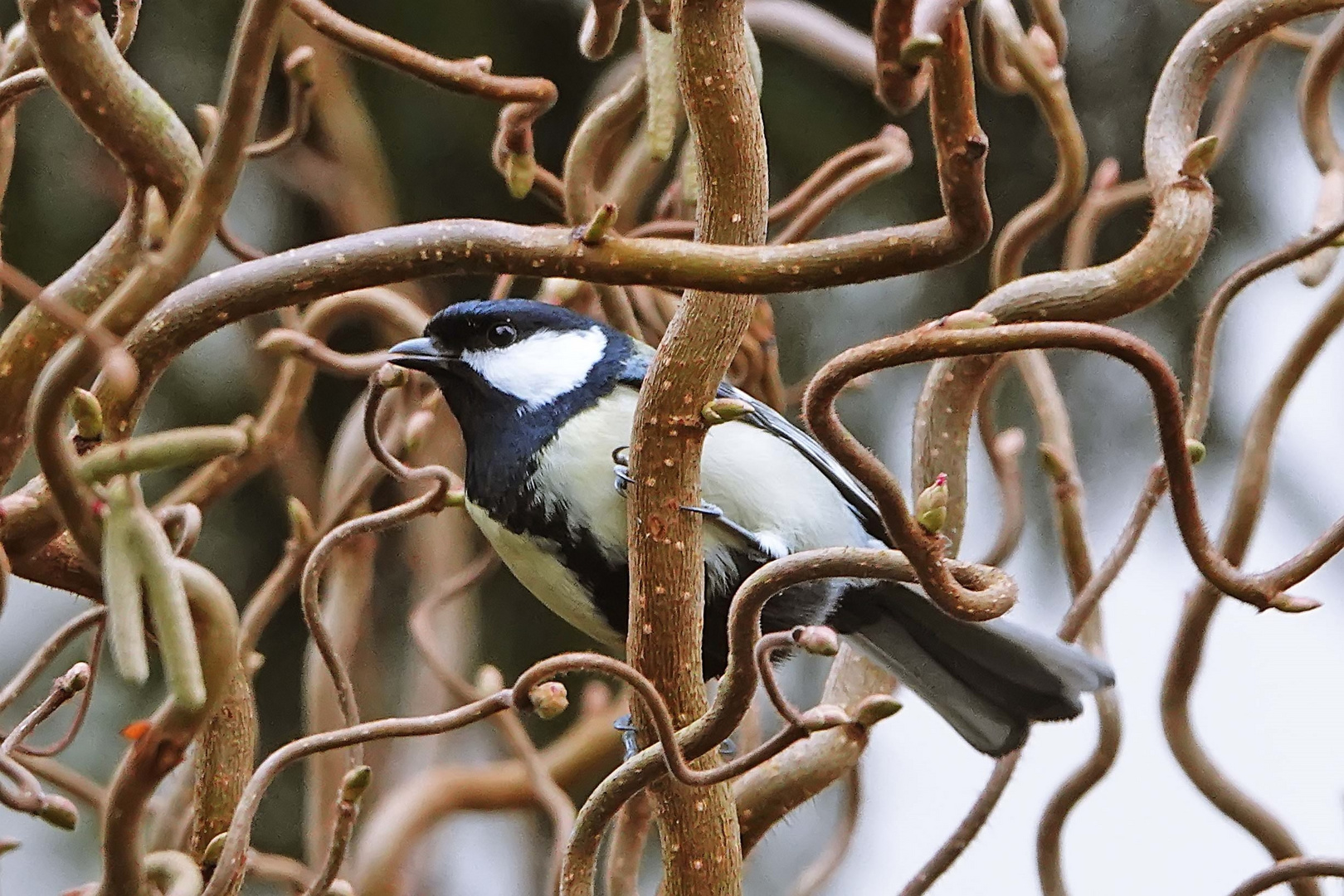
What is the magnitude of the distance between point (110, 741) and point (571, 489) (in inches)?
61.9

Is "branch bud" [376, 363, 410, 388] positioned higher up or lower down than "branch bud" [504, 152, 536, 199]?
lower down

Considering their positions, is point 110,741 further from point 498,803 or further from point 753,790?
point 753,790

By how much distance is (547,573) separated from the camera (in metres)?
1.72

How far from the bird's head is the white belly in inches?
5.4

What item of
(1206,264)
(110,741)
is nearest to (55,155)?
(110,741)

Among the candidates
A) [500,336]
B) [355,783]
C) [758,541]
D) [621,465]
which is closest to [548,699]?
[355,783]

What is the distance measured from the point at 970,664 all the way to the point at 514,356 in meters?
0.68

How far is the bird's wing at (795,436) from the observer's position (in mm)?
1765

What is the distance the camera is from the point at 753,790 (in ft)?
5.01

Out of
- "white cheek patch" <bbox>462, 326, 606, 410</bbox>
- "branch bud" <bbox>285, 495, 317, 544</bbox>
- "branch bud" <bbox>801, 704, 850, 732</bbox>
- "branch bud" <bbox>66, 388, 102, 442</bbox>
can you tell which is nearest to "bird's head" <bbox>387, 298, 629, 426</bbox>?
"white cheek patch" <bbox>462, 326, 606, 410</bbox>

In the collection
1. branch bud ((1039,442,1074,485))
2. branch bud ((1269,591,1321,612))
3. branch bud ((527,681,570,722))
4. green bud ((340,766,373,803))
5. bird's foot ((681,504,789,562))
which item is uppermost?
branch bud ((1039,442,1074,485))

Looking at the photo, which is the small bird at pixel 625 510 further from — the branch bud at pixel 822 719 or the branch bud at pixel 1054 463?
the branch bud at pixel 822 719

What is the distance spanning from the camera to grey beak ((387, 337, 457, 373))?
175 cm

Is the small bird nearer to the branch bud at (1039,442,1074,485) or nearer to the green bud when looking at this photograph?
the branch bud at (1039,442,1074,485)
